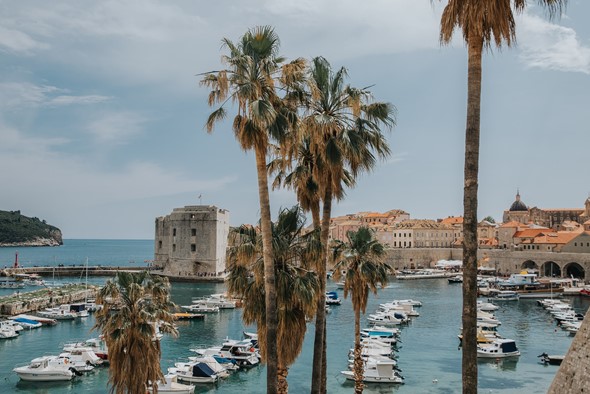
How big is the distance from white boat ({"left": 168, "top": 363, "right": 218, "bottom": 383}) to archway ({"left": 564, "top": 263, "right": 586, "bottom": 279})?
273 ft

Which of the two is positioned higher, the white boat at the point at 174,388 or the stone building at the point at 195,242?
the stone building at the point at 195,242

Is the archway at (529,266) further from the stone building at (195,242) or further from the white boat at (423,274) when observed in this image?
the stone building at (195,242)

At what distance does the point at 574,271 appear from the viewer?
331 ft

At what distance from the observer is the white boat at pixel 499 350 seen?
137 ft

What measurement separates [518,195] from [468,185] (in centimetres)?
17077

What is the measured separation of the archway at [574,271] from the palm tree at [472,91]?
101m

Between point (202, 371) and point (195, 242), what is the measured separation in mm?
69370

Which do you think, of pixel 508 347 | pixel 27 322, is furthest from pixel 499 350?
pixel 27 322

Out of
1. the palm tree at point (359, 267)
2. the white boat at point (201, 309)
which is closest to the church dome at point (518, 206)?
the white boat at point (201, 309)

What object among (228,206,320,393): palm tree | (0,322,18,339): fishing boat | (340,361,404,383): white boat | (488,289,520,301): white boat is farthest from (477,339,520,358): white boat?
(0,322,18,339): fishing boat

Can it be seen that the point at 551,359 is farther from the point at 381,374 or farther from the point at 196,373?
the point at 196,373

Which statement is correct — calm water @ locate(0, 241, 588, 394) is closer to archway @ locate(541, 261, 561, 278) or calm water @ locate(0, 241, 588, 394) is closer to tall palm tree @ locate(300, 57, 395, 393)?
tall palm tree @ locate(300, 57, 395, 393)

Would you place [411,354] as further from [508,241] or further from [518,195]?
[518,195]

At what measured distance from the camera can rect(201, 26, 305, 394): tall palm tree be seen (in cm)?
1214
